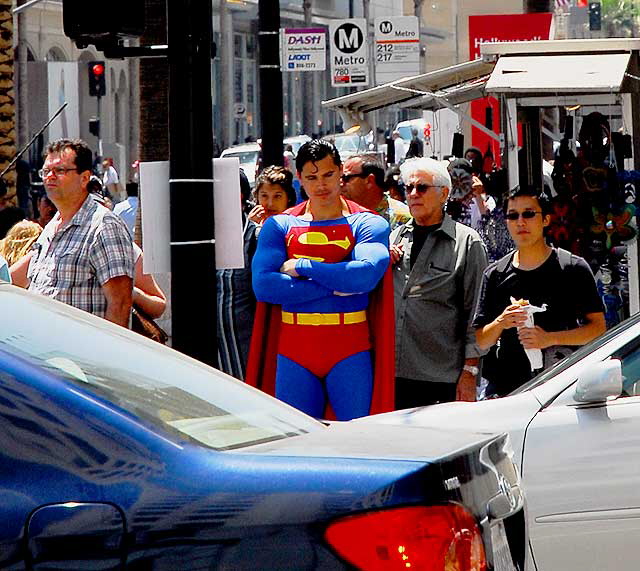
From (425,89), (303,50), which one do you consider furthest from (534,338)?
(303,50)

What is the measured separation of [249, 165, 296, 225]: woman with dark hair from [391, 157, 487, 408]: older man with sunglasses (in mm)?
1435

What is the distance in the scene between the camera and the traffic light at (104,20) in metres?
7.10

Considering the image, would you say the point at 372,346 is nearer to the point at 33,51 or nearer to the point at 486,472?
the point at 486,472

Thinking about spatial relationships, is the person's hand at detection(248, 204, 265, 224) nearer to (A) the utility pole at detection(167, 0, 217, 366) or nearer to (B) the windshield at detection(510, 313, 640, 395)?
(A) the utility pole at detection(167, 0, 217, 366)

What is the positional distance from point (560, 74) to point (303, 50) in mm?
9654

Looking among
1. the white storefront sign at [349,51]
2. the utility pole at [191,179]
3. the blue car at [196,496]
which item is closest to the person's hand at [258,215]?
the utility pole at [191,179]

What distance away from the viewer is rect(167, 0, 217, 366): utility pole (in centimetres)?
692

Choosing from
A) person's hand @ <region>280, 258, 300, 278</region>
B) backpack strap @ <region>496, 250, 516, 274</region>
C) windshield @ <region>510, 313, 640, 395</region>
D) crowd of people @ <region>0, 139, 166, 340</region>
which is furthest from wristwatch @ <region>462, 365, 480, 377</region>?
crowd of people @ <region>0, 139, 166, 340</region>

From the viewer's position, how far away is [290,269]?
6.98 meters

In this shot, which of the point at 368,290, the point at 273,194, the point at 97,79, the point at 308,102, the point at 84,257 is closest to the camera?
the point at 368,290

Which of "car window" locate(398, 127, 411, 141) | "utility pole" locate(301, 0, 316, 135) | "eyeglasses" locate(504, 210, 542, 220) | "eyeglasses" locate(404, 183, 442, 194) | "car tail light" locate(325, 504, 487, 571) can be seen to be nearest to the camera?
"car tail light" locate(325, 504, 487, 571)

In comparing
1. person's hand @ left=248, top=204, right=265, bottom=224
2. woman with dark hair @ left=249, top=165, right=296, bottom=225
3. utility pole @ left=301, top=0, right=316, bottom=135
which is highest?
utility pole @ left=301, top=0, right=316, bottom=135

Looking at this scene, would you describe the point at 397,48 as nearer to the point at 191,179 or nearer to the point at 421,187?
the point at 421,187

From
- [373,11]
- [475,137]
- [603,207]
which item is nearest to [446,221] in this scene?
[603,207]
